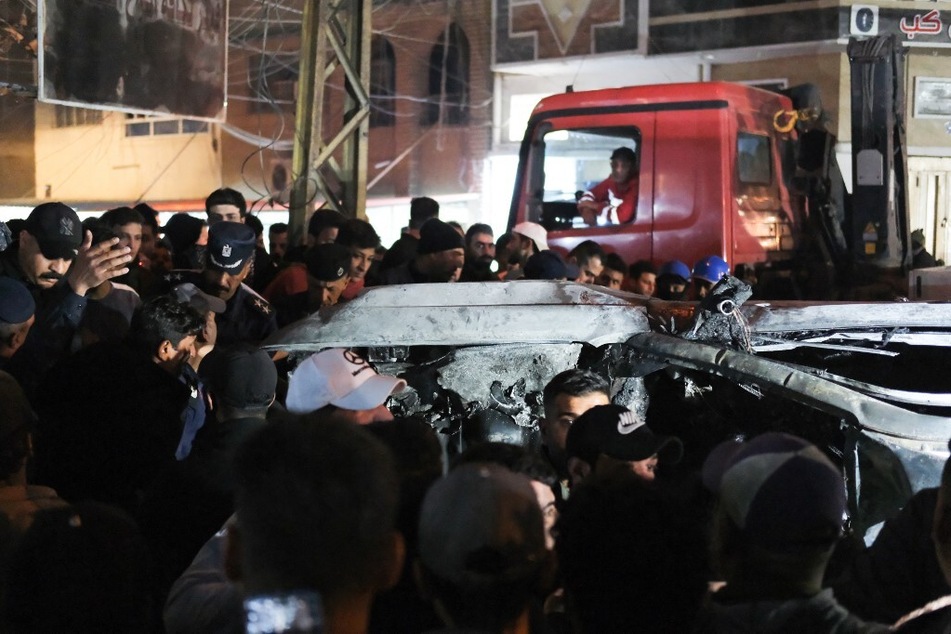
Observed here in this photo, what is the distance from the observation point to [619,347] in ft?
12.6

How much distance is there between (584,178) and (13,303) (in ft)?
20.6

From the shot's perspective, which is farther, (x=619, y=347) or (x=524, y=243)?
(x=524, y=243)

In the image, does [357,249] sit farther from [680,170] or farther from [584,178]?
[584,178]

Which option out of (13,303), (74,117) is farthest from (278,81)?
(13,303)

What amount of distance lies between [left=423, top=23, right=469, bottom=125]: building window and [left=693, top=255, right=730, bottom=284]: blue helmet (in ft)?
41.6

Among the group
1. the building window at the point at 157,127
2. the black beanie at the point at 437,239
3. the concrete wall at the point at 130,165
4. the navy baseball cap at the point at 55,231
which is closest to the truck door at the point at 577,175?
the black beanie at the point at 437,239

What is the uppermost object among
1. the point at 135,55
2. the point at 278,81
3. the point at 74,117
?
the point at 278,81

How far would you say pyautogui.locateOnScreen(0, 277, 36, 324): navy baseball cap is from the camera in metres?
3.87

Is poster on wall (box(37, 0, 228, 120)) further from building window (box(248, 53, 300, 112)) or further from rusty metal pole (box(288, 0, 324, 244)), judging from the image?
building window (box(248, 53, 300, 112))

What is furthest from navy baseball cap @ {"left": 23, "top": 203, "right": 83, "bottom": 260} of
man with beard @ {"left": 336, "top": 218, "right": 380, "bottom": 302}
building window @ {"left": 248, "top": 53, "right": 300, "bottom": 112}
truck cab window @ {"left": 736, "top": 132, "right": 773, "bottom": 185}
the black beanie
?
building window @ {"left": 248, "top": 53, "right": 300, "bottom": 112}

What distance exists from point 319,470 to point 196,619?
0.65 m

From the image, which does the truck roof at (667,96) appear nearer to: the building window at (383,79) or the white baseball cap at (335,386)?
the white baseball cap at (335,386)

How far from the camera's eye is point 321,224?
26.0 ft

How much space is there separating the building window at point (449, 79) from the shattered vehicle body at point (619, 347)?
1582cm
